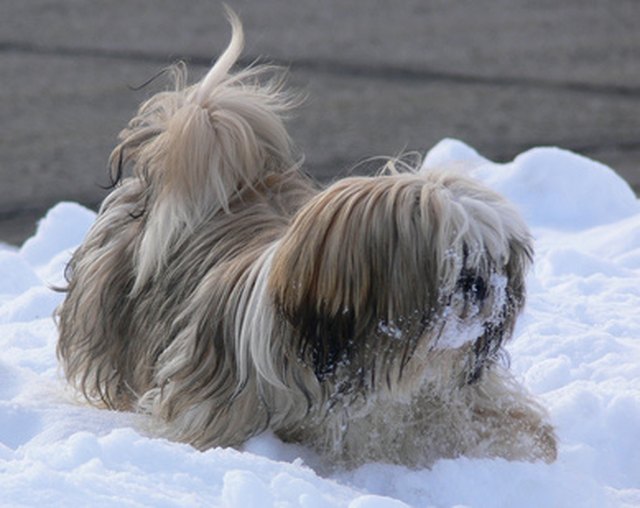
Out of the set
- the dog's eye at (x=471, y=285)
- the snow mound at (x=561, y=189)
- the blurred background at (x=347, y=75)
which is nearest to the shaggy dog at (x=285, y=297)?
the dog's eye at (x=471, y=285)

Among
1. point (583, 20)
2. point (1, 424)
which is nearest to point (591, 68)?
point (583, 20)

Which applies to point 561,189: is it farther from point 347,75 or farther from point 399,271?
point 347,75

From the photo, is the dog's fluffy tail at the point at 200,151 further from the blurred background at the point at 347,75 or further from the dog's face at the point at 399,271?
the blurred background at the point at 347,75

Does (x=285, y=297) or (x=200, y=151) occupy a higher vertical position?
(x=200, y=151)

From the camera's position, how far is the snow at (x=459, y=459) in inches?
113

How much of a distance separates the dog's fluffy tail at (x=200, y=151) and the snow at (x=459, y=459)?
1.67 ft

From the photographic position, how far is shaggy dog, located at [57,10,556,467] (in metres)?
3.17

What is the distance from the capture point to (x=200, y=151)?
3.88m

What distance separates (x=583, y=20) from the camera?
12.0 m

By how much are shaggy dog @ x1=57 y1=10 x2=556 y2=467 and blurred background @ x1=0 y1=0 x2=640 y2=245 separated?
11.1 ft

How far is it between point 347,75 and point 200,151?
625 cm

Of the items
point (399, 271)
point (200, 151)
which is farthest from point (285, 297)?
point (200, 151)

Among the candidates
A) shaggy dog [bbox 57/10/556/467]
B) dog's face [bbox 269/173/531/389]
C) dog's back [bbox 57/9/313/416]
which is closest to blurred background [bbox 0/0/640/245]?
dog's back [bbox 57/9/313/416]

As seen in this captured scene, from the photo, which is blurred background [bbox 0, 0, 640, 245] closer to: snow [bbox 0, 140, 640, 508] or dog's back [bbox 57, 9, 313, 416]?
snow [bbox 0, 140, 640, 508]
